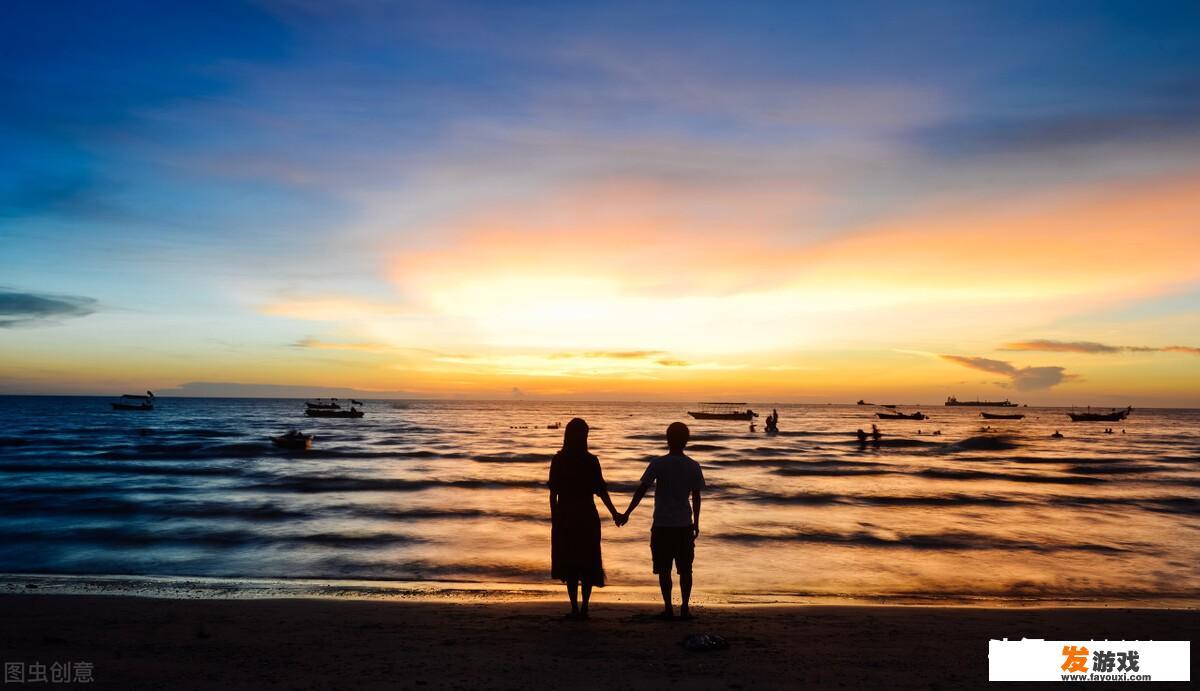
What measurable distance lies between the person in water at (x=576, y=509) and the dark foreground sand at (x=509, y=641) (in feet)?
2.49

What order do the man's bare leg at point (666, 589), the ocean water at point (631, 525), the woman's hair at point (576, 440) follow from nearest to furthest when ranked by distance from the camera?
the woman's hair at point (576, 440) → the man's bare leg at point (666, 589) → the ocean water at point (631, 525)

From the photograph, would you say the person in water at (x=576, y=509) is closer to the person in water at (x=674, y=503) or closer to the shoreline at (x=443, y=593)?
the person in water at (x=674, y=503)

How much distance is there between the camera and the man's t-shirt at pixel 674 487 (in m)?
8.27

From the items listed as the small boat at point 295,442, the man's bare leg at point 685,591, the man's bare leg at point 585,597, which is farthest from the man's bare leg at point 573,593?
the small boat at point 295,442

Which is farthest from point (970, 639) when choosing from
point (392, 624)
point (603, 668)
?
point (392, 624)

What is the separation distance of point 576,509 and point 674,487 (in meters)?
1.23

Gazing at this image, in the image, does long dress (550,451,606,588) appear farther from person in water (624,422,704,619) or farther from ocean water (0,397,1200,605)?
ocean water (0,397,1200,605)

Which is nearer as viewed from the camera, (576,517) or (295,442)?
(576,517)

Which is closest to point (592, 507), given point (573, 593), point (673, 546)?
point (673, 546)

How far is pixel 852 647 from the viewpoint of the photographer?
7789 mm

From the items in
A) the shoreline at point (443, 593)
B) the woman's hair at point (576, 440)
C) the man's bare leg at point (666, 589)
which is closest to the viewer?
the woman's hair at point (576, 440)

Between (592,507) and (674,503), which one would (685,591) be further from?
(592,507)

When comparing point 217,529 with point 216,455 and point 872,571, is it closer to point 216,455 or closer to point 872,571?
point 872,571

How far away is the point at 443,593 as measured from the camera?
1162 cm
